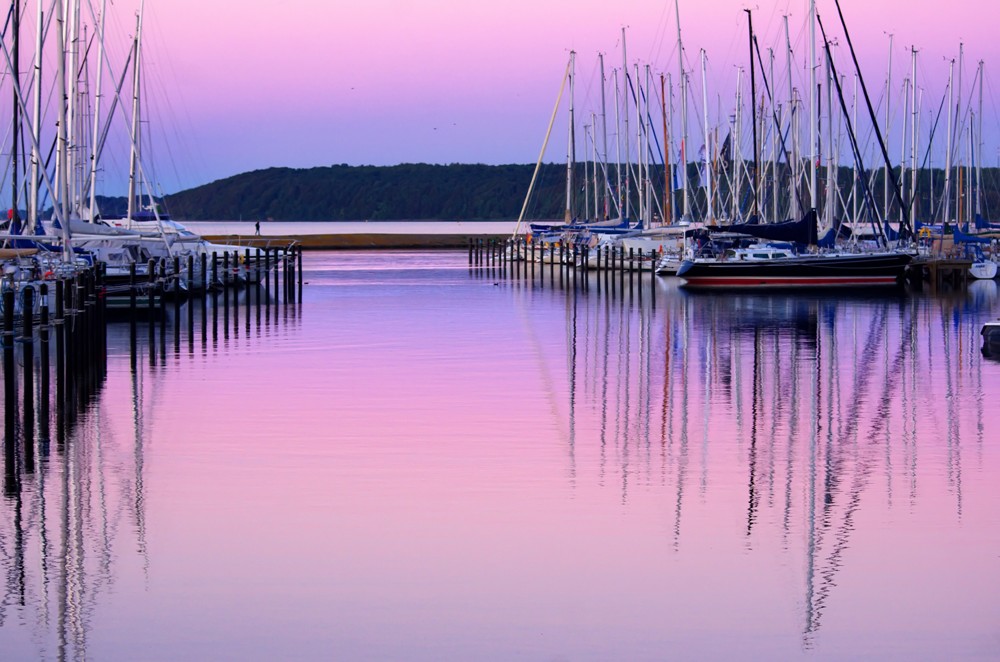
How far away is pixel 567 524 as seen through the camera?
13.4 metres

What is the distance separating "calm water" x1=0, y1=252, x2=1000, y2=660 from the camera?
33.7 ft

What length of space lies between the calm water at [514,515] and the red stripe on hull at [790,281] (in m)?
27.5

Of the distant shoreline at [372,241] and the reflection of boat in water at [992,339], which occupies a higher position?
the distant shoreline at [372,241]

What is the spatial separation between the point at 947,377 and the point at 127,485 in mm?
15319

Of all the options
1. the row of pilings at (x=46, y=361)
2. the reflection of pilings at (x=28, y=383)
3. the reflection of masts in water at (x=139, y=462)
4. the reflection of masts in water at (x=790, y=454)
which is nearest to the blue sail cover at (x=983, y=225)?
the reflection of masts in water at (x=790, y=454)

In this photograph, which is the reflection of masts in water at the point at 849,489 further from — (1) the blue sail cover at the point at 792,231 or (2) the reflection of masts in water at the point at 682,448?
(1) the blue sail cover at the point at 792,231

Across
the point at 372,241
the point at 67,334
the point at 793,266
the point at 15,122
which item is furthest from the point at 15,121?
the point at 372,241

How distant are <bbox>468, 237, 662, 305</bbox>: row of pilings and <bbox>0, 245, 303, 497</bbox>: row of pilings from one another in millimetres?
17285

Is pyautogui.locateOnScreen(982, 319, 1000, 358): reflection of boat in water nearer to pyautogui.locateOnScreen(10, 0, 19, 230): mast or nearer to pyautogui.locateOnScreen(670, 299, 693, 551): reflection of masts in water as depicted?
pyautogui.locateOnScreen(670, 299, 693, 551): reflection of masts in water

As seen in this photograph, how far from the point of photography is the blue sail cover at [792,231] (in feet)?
181

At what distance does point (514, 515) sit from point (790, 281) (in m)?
43.2

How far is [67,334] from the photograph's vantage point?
2953 cm

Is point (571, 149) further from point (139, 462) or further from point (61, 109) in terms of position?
point (139, 462)

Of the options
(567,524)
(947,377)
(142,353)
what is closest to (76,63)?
(142,353)
